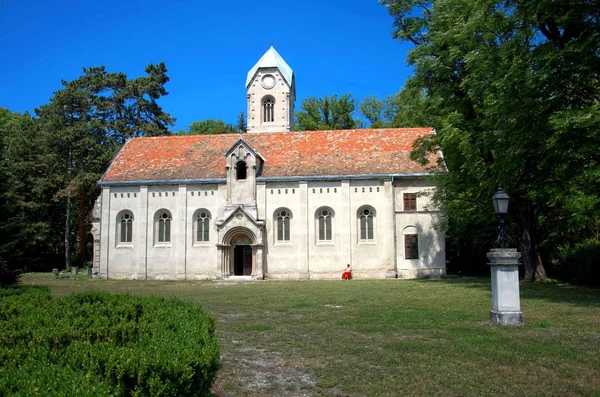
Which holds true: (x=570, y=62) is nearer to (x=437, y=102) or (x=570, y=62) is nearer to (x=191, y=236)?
(x=437, y=102)

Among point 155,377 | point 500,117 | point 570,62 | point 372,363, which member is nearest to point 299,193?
point 500,117

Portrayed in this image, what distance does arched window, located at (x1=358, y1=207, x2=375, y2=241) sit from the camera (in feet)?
114

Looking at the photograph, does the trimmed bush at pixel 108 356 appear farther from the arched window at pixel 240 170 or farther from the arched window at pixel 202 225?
the arched window at pixel 202 225

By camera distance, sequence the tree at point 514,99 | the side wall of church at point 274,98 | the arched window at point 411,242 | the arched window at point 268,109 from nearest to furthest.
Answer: the tree at point 514,99
the arched window at point 411,242
the side wall of church at point 274,98
the arched window at point 268,109

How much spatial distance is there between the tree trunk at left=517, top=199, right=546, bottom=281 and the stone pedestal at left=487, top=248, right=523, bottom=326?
600 inches

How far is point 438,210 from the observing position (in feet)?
111

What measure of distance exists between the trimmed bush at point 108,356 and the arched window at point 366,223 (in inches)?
1040

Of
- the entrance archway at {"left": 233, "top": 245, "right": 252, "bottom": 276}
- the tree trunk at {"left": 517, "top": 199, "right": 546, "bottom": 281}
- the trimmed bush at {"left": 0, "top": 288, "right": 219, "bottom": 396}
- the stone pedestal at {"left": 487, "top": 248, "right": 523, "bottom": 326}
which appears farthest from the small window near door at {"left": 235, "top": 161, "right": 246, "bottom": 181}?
the trimmed bush at {"left": 0, "top": 288, "right": 219, "bottom": 396}

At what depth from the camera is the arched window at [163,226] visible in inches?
1439

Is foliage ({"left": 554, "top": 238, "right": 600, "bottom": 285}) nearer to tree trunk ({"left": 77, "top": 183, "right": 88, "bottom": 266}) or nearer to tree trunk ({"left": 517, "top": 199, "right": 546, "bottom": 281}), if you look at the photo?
tree trunk ({"left": 517, "top": 199, "right": 546, "bottom": 281})

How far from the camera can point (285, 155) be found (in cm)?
3716

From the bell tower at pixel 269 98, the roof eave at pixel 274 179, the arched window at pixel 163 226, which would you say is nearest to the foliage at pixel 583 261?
the roof eave at pixel 274 179

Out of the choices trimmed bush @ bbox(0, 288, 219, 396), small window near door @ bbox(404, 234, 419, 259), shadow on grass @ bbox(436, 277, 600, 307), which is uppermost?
small window near door @ bbox(404, 234, 419, 259)

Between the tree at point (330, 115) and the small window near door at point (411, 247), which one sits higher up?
the tree at point (330, 115)
